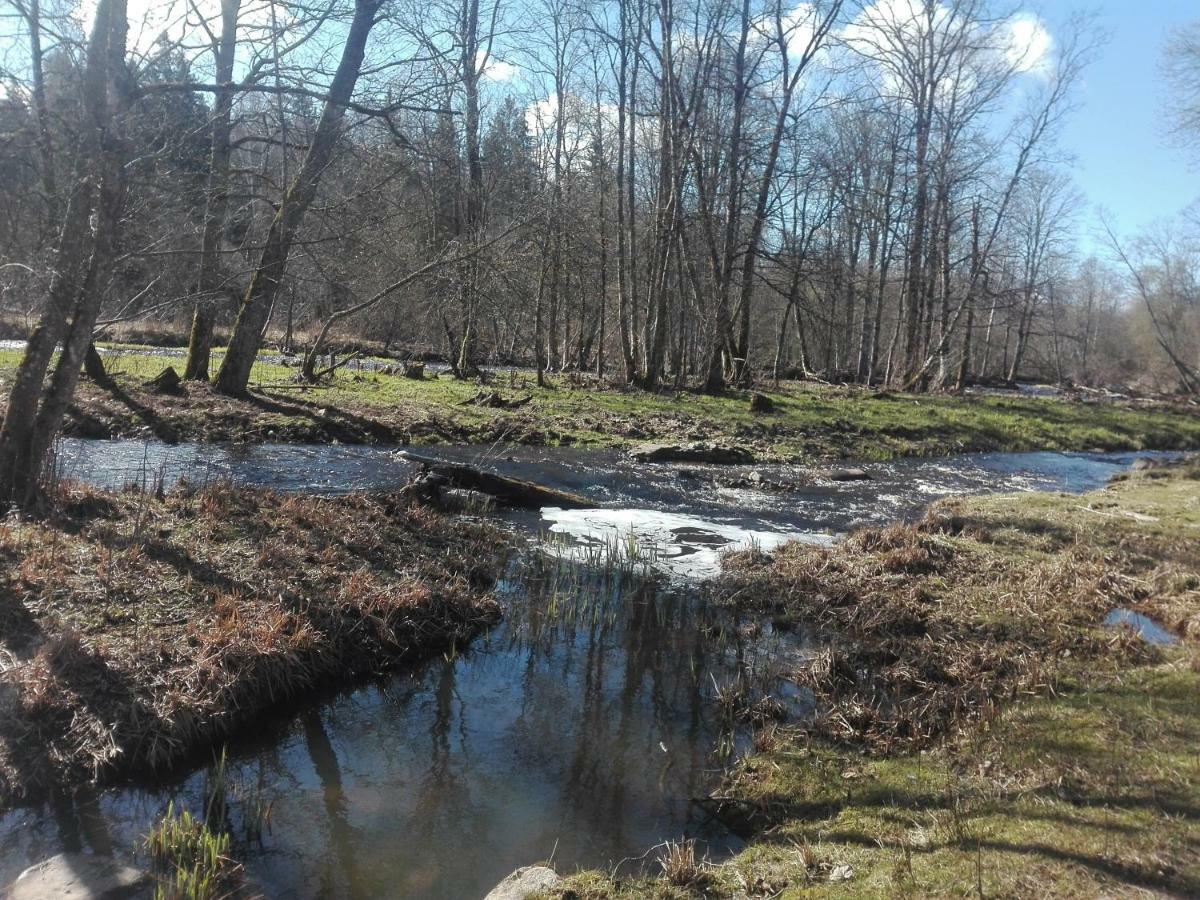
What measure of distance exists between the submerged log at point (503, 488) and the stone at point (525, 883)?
25.8 feet

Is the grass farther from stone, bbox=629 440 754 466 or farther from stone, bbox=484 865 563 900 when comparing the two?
Answer: stone, bbox=629 440 754 466

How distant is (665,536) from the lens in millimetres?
10297

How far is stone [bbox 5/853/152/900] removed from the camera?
133 inches

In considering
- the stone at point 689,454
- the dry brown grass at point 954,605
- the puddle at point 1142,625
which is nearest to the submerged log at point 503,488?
the dry brown grass at point 954,605

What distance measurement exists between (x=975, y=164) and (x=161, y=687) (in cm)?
3376

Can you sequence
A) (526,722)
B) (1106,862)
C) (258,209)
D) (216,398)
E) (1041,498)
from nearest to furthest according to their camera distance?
(1106,862) → (526,722) → (1041,498) → (216,398) → (258,209)

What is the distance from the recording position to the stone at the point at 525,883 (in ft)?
11.3

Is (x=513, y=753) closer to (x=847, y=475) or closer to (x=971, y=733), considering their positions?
(x=971, y=733)

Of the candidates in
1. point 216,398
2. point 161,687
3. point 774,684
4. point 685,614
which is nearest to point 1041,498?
point 685,614

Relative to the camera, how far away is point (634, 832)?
410 centimetres

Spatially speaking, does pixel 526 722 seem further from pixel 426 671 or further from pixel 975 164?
pixel 975 164

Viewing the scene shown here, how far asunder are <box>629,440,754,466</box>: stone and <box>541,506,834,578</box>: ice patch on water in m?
4.28

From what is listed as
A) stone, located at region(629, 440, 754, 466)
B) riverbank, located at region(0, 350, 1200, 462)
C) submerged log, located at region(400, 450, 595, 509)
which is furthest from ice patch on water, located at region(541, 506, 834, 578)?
stone, located at region(629, 440, 754, 466)

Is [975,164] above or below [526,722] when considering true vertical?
above
